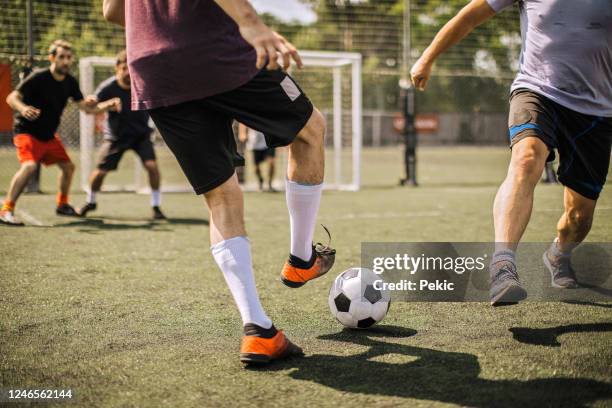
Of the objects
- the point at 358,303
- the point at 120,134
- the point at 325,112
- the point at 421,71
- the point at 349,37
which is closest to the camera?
the point at 358,303

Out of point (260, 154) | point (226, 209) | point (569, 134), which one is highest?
point (569, 134)

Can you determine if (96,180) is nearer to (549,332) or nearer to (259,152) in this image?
(259,152)

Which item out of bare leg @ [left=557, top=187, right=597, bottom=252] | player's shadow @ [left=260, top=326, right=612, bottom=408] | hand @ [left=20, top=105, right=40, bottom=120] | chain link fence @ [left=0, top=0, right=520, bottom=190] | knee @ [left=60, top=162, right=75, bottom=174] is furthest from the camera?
chain link fence @ [left=0, top=0, right=520, bottom=190]

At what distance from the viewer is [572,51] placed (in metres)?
3.55

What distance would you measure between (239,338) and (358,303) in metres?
0.60

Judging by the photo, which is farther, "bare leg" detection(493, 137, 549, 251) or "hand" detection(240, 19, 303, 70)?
"bare leg" detection(493, 137, 549, 251)

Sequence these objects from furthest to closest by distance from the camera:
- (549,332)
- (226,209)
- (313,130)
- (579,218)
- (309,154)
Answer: (579,218) < (549,332) < (309,154) < (313,130) < (226,209)

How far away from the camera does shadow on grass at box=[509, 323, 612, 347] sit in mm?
3014

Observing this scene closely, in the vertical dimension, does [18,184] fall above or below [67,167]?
below

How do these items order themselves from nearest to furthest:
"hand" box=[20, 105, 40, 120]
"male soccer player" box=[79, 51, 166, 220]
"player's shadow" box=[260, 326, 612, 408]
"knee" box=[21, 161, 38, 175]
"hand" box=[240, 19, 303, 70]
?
"player's shadow" box=[260, 326, 612, 408]
"hand" box=[240, 19, 303, 70]
"hand" box=[20, 105, 40, 120]
"knee" box=[21, 161, 38, 175]
"male soccer player" box=[79, 51, 166, 220]

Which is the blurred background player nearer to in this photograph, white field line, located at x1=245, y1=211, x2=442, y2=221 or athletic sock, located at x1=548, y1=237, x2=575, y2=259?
white field line, located at x1=245, y1=211, x2=442, y2=221

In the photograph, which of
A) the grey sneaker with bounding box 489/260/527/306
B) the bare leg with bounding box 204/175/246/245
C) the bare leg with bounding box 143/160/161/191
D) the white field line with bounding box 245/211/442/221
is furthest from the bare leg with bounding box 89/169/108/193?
the grey sneaker with bounding box 489/260/527/306

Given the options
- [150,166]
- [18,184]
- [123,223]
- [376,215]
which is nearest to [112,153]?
[150,166]

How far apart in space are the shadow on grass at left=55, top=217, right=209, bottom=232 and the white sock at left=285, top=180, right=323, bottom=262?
174 inches
